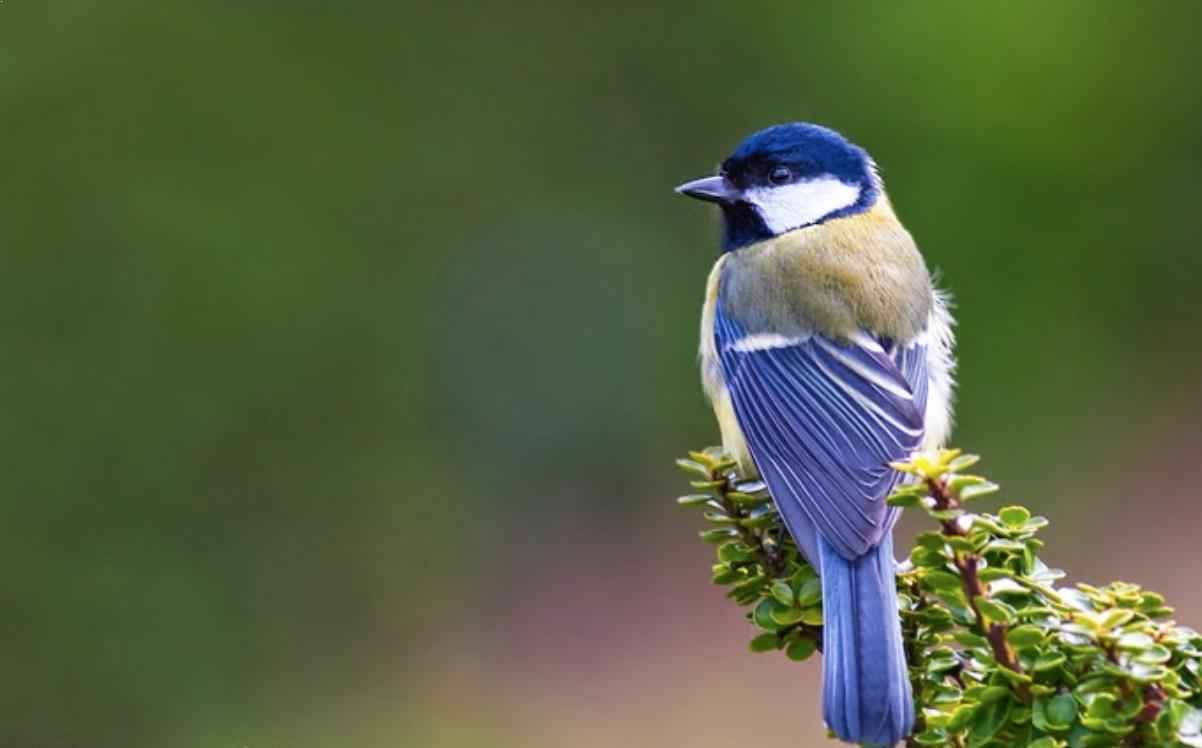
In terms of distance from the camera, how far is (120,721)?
3457 mm

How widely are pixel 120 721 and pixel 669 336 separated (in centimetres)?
170

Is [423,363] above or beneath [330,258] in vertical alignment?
beneath

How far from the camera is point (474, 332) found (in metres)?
4.27

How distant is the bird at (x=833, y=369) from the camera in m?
1.53

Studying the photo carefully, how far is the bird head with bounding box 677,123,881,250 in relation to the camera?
2480 millimetres

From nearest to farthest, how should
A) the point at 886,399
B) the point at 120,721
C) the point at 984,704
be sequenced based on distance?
the point at 984,704, the point at 886,399, the point at 120,721

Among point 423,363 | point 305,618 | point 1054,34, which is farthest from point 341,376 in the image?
point 1054,34

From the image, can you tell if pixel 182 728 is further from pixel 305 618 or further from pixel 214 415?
pixel 214 415

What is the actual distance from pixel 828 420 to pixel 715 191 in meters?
0.60

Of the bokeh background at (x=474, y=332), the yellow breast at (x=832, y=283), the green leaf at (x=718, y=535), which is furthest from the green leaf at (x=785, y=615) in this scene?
the bokeh background at (x=474, y=332)

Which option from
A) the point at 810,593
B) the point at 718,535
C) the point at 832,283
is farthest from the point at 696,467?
the point at 832,283

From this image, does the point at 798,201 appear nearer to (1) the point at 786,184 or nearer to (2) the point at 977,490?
(1) the point at 786,184

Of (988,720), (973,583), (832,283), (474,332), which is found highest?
(474,332)

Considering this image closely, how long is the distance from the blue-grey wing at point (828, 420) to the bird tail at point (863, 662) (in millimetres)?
84
